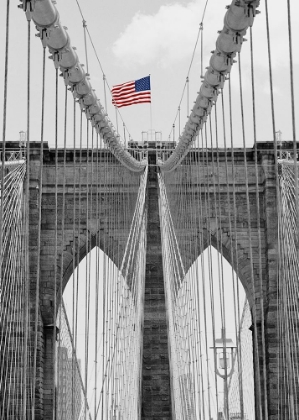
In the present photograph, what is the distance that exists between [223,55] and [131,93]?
1346 centimetres

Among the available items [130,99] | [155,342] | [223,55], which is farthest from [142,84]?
[223,55]

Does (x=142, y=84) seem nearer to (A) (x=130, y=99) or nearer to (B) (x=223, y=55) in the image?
(A) (x=130, y=99)

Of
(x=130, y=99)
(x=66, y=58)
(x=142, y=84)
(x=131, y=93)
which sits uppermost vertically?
(x=142, y=84)

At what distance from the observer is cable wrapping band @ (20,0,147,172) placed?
730 cm

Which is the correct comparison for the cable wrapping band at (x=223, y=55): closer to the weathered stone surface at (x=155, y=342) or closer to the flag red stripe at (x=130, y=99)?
the weathered stone surface at (x=155, y=342)

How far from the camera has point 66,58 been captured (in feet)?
30.1

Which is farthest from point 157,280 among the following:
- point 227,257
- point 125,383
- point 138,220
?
point 125,383

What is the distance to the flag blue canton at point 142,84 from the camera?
75.2 ft

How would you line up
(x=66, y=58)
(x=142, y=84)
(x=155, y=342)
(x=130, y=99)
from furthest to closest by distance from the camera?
(x=142, y=84)
(x=130, y=99)
(x=155, y=342)
(x=66, y=58)

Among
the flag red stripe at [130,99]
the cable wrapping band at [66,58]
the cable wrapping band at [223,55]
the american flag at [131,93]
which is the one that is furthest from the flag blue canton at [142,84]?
the cable wrapping band at [66,58]

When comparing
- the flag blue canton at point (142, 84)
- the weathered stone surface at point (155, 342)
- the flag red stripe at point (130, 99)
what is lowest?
the weathered stone surface at point (155, 342)

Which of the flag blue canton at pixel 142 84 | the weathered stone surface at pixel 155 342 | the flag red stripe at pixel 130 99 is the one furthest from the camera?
the flag blue canton at pixel 142 84

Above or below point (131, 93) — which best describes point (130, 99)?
below

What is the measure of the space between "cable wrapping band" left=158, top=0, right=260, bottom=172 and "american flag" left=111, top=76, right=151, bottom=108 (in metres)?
6.79
